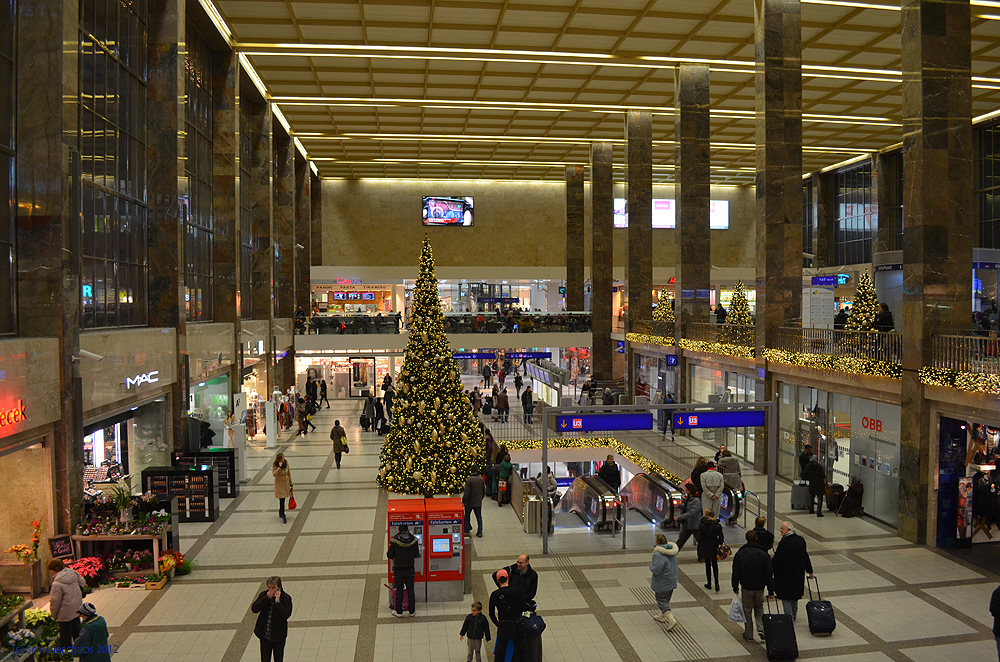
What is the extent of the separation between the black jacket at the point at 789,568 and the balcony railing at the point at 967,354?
4.98 metres

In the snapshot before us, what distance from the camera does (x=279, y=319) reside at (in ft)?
101

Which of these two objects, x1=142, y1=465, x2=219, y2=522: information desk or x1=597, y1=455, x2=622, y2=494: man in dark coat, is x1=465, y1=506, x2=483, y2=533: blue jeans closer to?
x1=597, y1=455, x2=622, y2=494: man in dark coat

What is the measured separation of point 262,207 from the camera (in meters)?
27.9

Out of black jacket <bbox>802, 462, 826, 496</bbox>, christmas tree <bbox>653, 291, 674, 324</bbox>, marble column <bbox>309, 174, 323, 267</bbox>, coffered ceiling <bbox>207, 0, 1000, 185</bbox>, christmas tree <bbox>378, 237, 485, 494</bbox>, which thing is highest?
coffered ceiling <bbox>207, 0, 1000, 185</bbox>

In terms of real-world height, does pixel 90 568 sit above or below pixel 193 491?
below

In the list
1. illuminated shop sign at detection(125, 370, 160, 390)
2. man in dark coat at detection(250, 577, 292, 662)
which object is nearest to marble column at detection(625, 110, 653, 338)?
illuminated shop sign at detection(125, 370, 160, 390)

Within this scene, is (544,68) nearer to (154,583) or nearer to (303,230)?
(303,230)

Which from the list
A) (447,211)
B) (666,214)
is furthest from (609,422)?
(666,214)

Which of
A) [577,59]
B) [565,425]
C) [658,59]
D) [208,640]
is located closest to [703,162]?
[658,59]

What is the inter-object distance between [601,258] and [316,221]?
1979 cm

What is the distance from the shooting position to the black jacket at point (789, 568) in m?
8.59

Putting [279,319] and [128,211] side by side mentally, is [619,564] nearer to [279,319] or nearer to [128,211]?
[128,211]

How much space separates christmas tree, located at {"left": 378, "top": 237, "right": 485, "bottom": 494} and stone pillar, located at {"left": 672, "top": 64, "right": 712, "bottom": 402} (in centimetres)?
1202

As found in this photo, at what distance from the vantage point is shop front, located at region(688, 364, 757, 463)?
2061 centimetres
